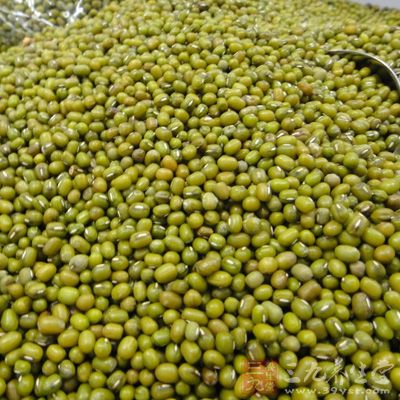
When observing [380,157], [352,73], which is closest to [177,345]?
[380,157]

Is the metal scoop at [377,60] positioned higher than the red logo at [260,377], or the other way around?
the metal scoop at [377,60]

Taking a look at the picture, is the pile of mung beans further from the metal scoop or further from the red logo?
the metal scoop

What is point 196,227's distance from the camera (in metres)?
2.17

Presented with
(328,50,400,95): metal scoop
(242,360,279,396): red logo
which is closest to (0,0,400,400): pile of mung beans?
(242,360,279,396): red logo

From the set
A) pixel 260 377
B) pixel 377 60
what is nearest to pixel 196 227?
pixel 260 377

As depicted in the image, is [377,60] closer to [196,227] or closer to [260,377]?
[196,227]

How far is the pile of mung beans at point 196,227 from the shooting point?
1873 mm

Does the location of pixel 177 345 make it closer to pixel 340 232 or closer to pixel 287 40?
pixel 340 232

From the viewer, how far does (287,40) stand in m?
3.30

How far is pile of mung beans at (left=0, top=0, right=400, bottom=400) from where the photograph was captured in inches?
73.7

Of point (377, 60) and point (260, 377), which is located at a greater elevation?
point (377, 60)

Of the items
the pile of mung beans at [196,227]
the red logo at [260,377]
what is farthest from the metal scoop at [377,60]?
the red logo at [260,377]

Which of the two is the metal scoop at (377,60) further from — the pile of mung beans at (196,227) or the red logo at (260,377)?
the red logo at (260,377)

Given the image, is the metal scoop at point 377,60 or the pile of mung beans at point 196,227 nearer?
the pile of mung beans at point 196,227
